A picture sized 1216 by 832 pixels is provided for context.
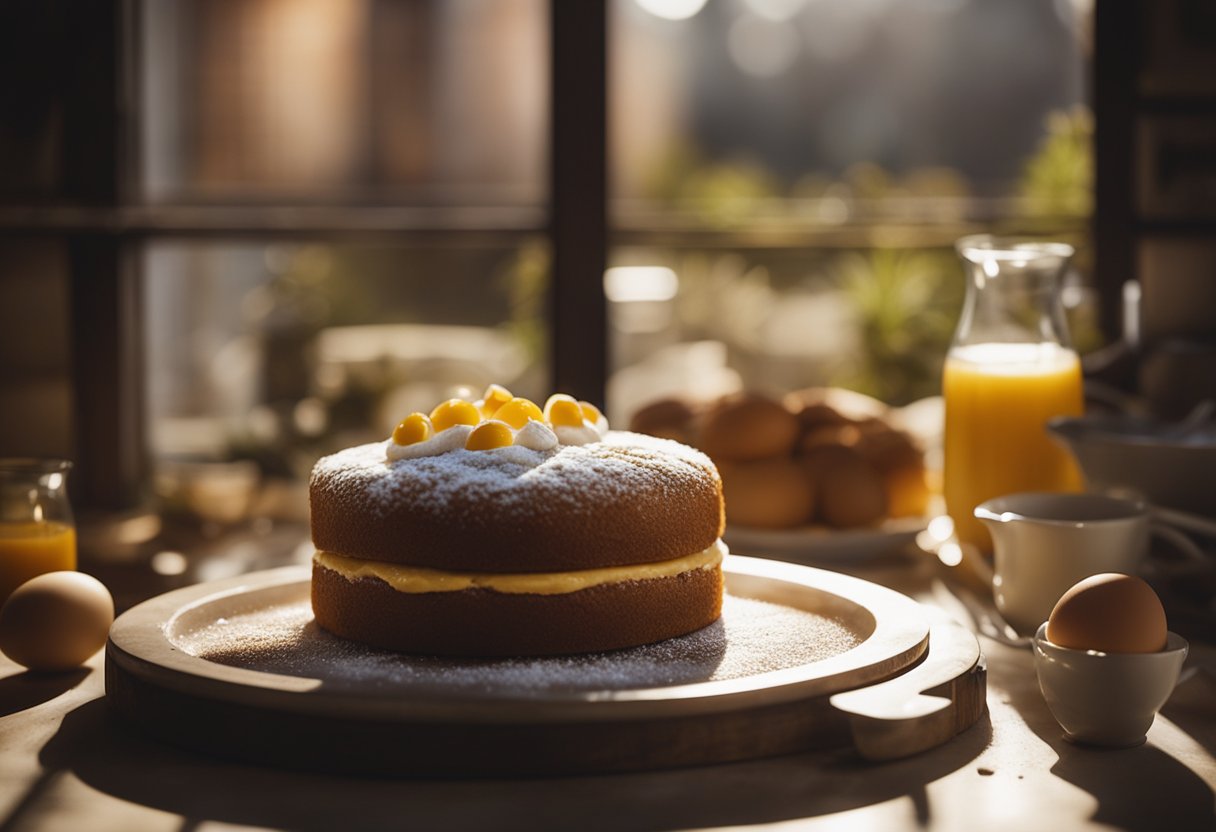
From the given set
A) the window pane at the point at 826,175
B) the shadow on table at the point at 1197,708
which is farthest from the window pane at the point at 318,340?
the shadow on table at the point at 1197,708

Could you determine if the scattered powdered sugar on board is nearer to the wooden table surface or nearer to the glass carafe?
the wooden table surface

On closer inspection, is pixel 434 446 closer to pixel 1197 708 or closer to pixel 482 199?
pixel 1197 708

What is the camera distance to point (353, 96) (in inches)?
157

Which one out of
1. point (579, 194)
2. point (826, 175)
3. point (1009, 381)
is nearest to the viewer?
point (1009, 381)

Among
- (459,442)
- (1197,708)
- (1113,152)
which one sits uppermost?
(1113,152)

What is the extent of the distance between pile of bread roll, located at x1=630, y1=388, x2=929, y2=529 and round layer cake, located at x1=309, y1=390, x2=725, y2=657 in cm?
42

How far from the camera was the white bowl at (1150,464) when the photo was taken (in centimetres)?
129

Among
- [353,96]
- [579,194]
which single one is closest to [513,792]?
[579,194]

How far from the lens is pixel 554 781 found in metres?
0.81

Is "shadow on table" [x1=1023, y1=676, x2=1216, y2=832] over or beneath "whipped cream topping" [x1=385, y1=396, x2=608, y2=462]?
beneath

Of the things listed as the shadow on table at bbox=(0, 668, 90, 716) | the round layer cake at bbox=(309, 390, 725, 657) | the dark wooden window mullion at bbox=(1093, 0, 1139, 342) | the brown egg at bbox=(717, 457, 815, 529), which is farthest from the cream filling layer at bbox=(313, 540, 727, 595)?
the dark wooden window mullion at bbox=(1093, 0, 1139, 342)

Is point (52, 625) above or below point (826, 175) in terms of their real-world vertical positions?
below

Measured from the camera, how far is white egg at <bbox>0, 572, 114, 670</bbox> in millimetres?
1051

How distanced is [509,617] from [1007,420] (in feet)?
2.34
